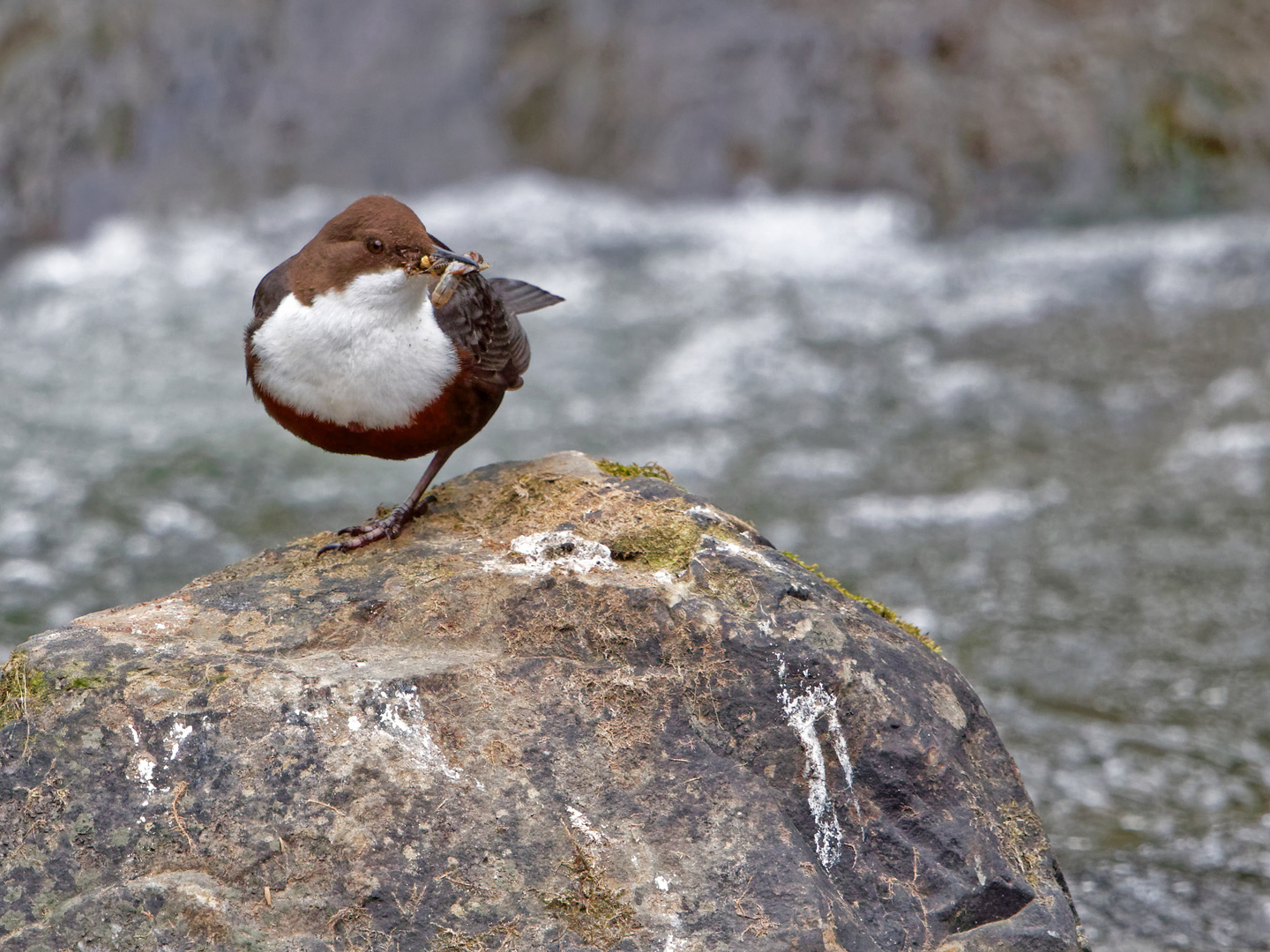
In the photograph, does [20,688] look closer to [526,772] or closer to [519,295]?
[526,772]

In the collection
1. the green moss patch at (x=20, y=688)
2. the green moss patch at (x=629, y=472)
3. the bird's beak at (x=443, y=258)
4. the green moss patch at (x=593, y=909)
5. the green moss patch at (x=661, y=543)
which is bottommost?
→ the green moss patch at (x=593, y=909)

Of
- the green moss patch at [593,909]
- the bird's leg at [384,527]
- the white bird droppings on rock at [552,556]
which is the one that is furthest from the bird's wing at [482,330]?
the green moss patch at [593,909]

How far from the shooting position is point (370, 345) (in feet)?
10.1

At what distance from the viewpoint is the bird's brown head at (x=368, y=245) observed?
305 cm

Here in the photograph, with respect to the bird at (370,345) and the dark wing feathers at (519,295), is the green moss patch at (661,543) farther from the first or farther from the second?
the dark wing feathers at (519,295)

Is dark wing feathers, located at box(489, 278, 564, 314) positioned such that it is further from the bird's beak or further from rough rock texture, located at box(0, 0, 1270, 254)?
rough rock texture, located at box(0, 0, 1270, 254)

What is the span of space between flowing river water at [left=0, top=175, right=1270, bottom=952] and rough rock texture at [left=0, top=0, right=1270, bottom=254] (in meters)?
0.32

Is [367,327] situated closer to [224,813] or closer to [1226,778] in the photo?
[224,813]

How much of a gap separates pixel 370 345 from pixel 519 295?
3.05 feet

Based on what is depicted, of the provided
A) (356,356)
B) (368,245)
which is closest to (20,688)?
(356,356)

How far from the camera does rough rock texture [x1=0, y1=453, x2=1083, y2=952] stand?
86.7 inches

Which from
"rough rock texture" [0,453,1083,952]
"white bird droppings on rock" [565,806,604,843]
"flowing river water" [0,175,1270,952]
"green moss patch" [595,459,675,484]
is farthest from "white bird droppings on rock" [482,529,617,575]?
"flowing river water" [0,175,1270,952]

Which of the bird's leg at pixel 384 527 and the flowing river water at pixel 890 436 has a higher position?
Answer: the bird's leg at pixel 384 527

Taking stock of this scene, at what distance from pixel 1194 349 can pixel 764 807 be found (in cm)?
Result: 697
